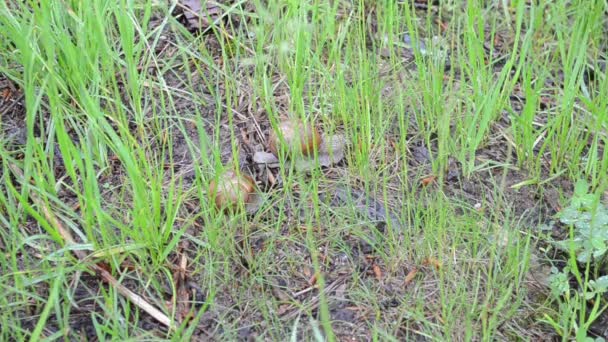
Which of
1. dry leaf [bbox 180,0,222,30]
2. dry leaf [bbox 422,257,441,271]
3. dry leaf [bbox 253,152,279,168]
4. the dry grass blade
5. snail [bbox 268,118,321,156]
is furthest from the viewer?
dry leaf [bbox 180,0,222,30]

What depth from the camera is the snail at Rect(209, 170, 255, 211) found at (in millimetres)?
1926

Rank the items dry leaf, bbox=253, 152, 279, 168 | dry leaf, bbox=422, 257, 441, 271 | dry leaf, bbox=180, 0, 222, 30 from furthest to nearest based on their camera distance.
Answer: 1. dry leaf, bbox=180, 0, 222, 30
2. dry leaf, bbox=253, 152, 279, 168
3. dry leaf, bbox=422, 257, 441, 271

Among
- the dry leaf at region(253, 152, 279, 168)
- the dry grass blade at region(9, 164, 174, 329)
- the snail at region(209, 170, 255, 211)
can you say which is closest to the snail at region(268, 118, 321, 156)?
the dry leaf at region(253, 152, 279, 168)

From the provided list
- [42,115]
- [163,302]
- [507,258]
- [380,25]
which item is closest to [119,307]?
Answer: [163,302]

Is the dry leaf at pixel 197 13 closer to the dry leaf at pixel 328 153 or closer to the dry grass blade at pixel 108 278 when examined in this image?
the dry leaf at pixel 328 153

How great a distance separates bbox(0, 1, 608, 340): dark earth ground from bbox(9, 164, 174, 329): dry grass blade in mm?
22

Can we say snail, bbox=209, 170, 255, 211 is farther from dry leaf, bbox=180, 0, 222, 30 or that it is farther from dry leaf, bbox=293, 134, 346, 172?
dry leaf, bbox=180, 0, 222, 30

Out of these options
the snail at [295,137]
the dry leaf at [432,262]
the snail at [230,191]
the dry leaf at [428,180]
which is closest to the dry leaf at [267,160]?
the snail at [295,137]

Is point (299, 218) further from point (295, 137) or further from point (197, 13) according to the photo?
point (197, 13)

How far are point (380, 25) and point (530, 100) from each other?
613 millimetres

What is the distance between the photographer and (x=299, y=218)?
2006mm

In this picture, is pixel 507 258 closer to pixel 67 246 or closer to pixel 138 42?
pixel 67 246

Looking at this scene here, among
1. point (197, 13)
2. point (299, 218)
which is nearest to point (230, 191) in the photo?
point (299, 218)

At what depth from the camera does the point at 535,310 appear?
1839mm
